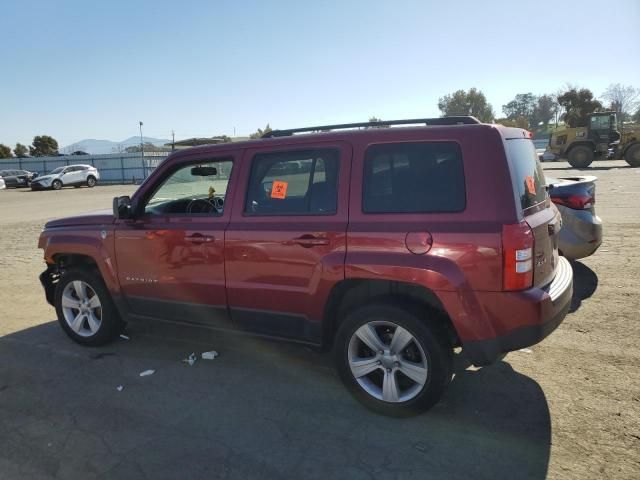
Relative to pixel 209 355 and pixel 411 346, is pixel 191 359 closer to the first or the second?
pixel 209 355

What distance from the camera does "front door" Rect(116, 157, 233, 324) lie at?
3.88 meters

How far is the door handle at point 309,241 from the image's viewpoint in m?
3.33

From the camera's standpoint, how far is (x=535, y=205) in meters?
3.22

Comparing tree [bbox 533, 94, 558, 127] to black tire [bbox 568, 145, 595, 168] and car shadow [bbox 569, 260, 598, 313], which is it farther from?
car shadow [bbox 569, 260, 598, 313]

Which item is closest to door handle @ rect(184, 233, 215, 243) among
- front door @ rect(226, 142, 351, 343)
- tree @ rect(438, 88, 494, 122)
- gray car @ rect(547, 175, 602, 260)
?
front door @ rect(226, 142, 351, 343)

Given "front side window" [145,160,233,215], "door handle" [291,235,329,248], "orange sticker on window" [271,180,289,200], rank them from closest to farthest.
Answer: "door handle" [291,235,329,248] < "orange sticker on window" [271,180,289,200] < "front side window" [145,160,233,215]

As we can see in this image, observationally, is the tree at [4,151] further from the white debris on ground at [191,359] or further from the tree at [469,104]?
the white debris on ground at [191,359]

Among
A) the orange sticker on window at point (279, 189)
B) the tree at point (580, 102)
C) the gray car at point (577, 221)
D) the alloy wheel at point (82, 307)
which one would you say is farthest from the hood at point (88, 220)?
the tree at point (580, 102)

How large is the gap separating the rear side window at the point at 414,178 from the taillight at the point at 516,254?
1.07 feet

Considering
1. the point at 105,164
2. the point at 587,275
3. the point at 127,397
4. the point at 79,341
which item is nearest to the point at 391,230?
the point at 127,397

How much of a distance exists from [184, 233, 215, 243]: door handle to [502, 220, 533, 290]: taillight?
2.18m

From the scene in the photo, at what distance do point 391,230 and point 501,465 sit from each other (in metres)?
1.50

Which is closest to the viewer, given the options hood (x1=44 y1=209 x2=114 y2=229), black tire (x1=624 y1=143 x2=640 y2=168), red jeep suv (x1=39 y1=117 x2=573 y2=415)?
red jeep suv (x1=39 y1=117 x2=573 y2=415)

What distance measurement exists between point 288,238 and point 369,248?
2.06ft
